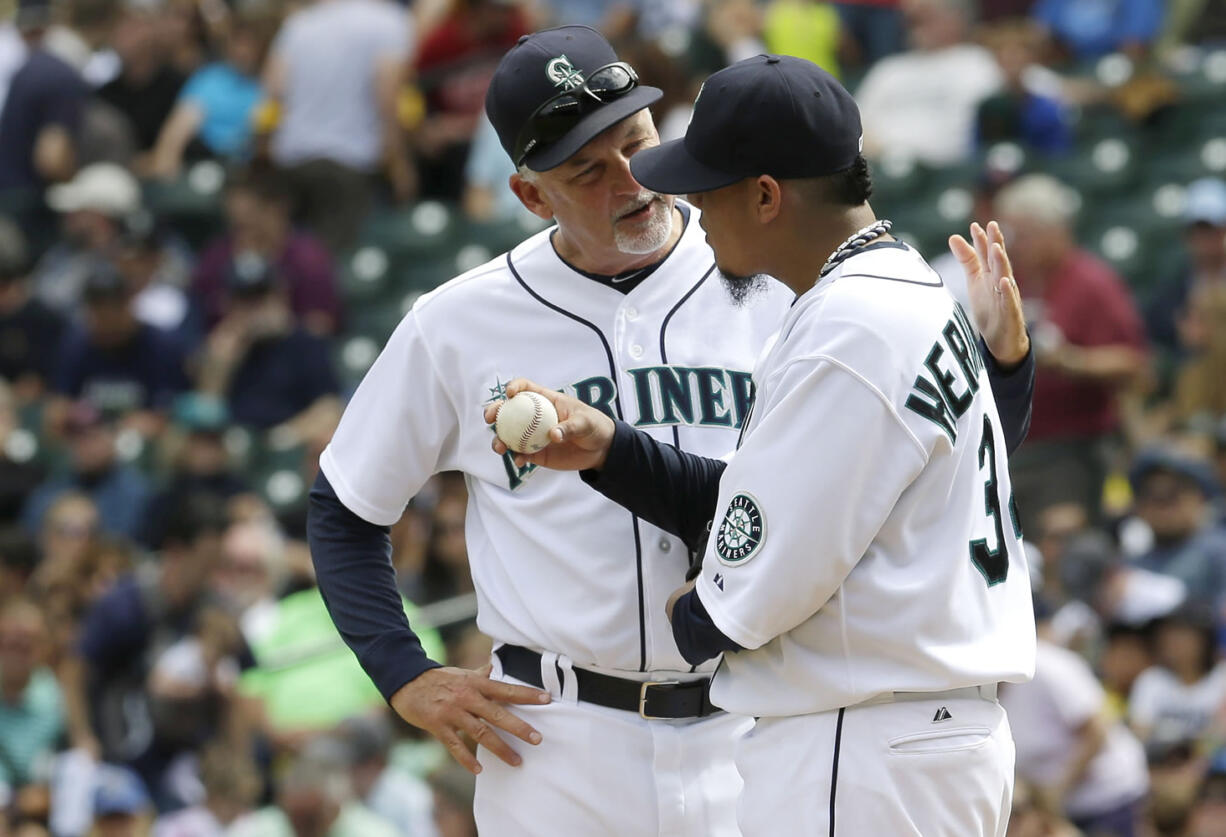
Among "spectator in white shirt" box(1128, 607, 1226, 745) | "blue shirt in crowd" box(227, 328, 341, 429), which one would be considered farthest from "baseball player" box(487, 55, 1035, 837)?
"blue shirt in crowd" box(227, 328, 341, 429)

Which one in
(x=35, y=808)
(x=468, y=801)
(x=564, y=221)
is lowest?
(x=35, y=808)

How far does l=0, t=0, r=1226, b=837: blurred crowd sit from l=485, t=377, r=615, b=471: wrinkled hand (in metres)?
2.89

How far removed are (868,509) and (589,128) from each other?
3.06 feet

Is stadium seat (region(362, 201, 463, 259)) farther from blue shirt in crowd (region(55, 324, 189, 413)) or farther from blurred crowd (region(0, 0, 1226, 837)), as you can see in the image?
blue shirt in crowd (region(55, 324, 189, 413))

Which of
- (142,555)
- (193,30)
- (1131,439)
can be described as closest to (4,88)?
(193,30)

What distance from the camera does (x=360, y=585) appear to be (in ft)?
11.7

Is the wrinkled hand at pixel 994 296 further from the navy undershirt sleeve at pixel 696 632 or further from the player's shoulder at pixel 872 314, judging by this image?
the navy undershirt sleeve at pixel 696 632

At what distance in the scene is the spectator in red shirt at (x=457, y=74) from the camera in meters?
10.1

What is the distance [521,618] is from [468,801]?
8.07 feet

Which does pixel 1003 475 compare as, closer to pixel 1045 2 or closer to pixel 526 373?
pixel 526 373

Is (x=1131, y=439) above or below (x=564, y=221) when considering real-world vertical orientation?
below

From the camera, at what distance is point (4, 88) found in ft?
37.1

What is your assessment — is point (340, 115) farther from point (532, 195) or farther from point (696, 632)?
point (696, 632)

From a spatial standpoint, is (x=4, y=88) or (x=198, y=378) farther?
(x=4, y=88)
